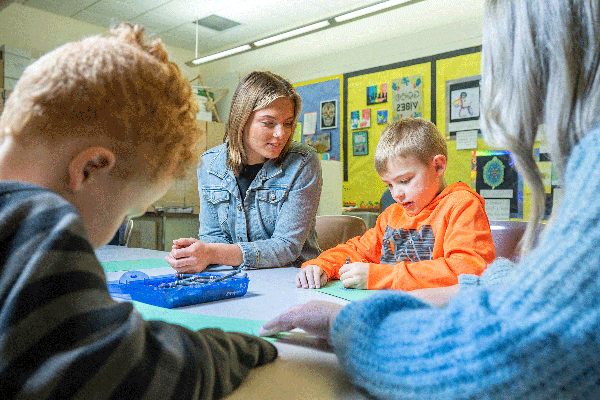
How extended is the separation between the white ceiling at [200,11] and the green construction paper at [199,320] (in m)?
3.62

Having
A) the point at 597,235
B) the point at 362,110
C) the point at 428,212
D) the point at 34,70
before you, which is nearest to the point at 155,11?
the point at 362,110

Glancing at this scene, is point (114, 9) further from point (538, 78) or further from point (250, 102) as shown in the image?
point (538, 78)

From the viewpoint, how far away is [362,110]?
4.22 m

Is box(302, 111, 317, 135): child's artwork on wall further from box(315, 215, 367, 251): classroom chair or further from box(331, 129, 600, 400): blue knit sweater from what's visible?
box(331, 129, 600, 400): blue knit sweater

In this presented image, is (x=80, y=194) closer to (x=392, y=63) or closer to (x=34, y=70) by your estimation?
(x=34, y=70)

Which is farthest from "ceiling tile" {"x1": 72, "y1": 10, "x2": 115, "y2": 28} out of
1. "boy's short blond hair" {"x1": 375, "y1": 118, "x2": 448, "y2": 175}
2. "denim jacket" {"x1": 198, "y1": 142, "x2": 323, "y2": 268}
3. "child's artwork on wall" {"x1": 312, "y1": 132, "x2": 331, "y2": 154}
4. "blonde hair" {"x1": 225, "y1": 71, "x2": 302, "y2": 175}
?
"boy's short blond hair" {"x1": 375, "y1": 118, "x2": 448, "y2": 175}

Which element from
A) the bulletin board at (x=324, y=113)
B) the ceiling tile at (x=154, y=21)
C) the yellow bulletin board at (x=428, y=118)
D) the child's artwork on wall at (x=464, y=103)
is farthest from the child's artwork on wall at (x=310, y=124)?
the ceiling tile at (x=154, y=21)

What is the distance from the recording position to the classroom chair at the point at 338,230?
1797 millimetres

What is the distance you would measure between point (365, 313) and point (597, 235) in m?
0.21

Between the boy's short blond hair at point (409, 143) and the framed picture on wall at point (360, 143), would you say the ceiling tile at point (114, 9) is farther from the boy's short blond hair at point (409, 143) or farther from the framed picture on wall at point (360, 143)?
the boy's short blond hair at point (409, 143)

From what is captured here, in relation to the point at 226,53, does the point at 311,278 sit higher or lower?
lower

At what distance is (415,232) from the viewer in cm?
126

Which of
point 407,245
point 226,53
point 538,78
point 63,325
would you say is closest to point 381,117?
point 226,53

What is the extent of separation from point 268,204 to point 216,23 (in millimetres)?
3419
